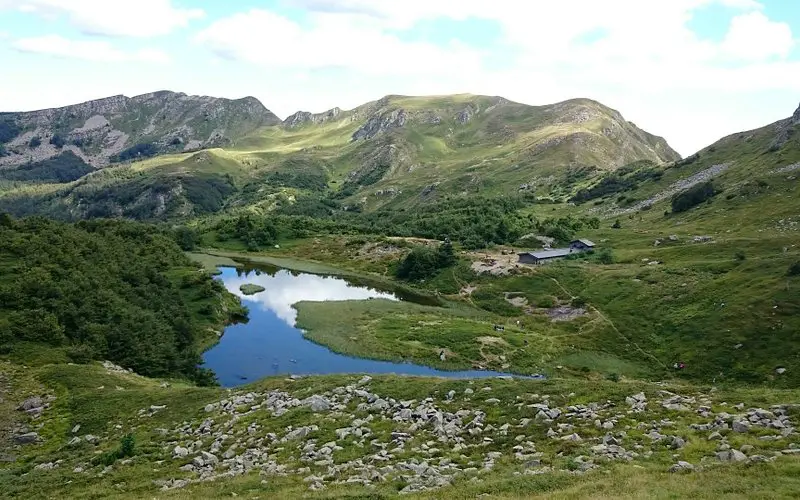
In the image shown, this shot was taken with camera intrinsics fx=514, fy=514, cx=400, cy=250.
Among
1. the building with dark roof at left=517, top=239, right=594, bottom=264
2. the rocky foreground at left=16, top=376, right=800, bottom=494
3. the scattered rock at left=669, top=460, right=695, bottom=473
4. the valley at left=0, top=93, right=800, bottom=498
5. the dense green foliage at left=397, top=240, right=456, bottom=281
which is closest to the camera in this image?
the scattered rock at left=669, top=460, right=695, bottom=473

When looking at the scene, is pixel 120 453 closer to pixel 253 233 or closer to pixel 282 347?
pixel 282 347

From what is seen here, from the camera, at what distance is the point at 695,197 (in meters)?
154

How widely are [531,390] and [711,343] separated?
53.1 meters

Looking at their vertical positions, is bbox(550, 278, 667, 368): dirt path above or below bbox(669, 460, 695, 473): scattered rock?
below

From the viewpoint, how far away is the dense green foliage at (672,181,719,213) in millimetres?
153125

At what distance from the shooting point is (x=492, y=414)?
30203mm

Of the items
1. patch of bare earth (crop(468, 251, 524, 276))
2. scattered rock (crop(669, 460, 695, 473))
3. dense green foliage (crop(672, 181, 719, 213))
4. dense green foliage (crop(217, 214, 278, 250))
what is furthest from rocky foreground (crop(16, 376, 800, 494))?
dense green foliage (crop(217, 214, 278, 250))

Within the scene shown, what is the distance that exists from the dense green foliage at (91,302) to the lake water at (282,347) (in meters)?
5.36

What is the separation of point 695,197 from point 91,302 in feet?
514

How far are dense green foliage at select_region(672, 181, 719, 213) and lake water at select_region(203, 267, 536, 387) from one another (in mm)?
93837

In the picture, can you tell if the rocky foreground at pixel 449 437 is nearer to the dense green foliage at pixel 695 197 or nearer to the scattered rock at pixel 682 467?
the scattered rock at pixel 682 467

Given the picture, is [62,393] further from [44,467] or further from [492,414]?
[492,414]

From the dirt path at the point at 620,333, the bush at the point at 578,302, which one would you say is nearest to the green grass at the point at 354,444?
the dirt path at the point at 620,333

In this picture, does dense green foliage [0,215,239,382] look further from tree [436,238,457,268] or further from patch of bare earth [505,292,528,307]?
patch of bare earth [505,292,528,307]
